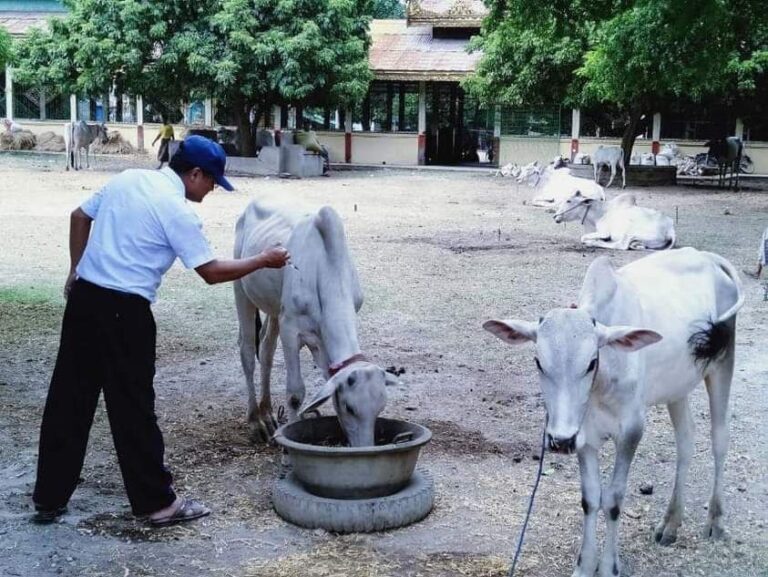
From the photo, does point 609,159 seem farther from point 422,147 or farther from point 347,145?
point 347,145

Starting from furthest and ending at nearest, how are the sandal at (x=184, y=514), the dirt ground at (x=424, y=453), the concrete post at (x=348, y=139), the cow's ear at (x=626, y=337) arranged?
the concrete post at (x=348, y=139), the sandal at (x=184, y=514), the dirt ground at (x=424, y=453), the cow's ear at (x=626, y=337)

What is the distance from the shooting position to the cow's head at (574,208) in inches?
575

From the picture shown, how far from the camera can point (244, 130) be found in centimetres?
2884

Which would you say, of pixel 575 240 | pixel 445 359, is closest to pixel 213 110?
pixel 575 240

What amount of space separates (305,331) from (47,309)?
498 cm

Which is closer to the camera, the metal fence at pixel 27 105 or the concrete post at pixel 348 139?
the concrete post at pixel 348 139

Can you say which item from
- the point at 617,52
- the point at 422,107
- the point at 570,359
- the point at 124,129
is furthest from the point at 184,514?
the point at 124,129

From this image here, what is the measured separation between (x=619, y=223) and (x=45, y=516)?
37.2 feet

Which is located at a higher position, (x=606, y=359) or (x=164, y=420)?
(x=606, y=359)

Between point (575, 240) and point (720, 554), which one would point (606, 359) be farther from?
point (575, 240)

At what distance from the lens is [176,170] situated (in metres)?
4.64

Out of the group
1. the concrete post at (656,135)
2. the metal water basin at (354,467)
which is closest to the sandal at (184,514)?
the metal water basin at (354,467)

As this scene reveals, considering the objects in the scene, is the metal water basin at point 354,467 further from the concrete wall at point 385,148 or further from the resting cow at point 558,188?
the concrete wall at point 385,148

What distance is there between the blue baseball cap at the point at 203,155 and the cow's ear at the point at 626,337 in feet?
6.24
